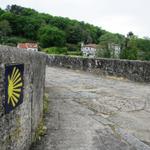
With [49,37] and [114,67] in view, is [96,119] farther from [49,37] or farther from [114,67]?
[49,37]

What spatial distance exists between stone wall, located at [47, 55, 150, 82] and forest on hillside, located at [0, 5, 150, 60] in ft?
162

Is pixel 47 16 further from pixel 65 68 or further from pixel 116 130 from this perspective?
pixel 116 130

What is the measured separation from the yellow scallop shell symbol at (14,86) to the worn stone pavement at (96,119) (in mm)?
1055

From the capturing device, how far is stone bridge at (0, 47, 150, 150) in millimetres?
3033

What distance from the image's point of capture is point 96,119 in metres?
5.27

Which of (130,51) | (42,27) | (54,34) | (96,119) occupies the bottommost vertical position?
(96,119)

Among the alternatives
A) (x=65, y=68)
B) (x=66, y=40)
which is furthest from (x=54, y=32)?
(x=65, y=68)

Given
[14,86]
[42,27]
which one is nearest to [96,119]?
[14,86]

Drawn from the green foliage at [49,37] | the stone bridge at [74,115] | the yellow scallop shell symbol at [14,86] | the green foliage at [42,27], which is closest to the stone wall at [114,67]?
the stone bridge at [74,115]

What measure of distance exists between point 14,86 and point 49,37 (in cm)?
8755

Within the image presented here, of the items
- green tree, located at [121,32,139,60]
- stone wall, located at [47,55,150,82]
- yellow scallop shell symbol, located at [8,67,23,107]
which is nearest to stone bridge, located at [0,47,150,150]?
yellow scallop shell symbol, located at [8,67,23,107]

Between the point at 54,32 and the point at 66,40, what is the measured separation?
9.50 metres

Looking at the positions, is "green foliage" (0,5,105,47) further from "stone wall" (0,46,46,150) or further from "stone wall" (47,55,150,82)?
"stone wall" (0,46,46,150)

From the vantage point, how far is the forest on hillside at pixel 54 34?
252 ft
